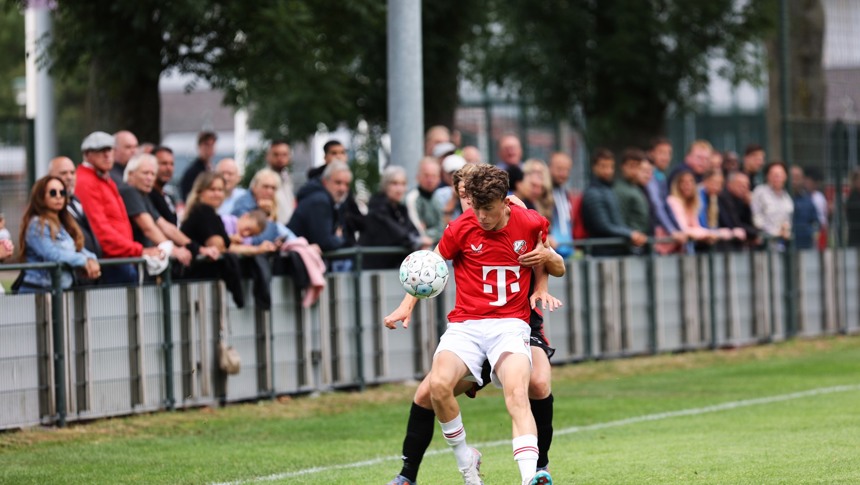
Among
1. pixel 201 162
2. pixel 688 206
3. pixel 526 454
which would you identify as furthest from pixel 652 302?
pixel 526 454

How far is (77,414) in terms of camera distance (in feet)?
44.8

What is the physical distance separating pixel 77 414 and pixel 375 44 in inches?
488

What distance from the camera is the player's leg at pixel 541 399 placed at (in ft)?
31.9

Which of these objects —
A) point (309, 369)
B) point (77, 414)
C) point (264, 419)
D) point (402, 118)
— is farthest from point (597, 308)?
point (77, 414)

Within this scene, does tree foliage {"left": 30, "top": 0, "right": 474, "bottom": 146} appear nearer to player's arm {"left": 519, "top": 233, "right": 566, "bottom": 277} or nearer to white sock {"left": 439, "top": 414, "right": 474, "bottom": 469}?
player's arm {"left": 519, "top": 233, "right": 566, "bottom": 277}

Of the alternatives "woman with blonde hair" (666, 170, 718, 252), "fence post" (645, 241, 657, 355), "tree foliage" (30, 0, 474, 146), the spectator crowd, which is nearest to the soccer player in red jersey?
the spectator crowd

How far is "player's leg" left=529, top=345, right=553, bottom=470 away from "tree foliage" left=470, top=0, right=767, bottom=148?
16.3m

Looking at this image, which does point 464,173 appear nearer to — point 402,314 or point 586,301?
point 402,314

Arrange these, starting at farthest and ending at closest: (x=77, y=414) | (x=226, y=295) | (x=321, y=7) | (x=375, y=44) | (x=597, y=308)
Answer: (x=375, y=44) < (x=321, y=7) < (x=597, y=308) < (x=226, y=295) < (x=77, y=414)

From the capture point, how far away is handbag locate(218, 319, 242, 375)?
14711mm

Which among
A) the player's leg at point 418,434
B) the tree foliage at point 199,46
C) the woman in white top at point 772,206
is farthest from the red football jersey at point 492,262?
the woman in white top at point 772,206

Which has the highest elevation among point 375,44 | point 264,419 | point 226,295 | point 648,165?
point 375,44

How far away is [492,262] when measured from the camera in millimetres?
9547

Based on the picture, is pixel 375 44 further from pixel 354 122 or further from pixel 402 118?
pixel 402 118
